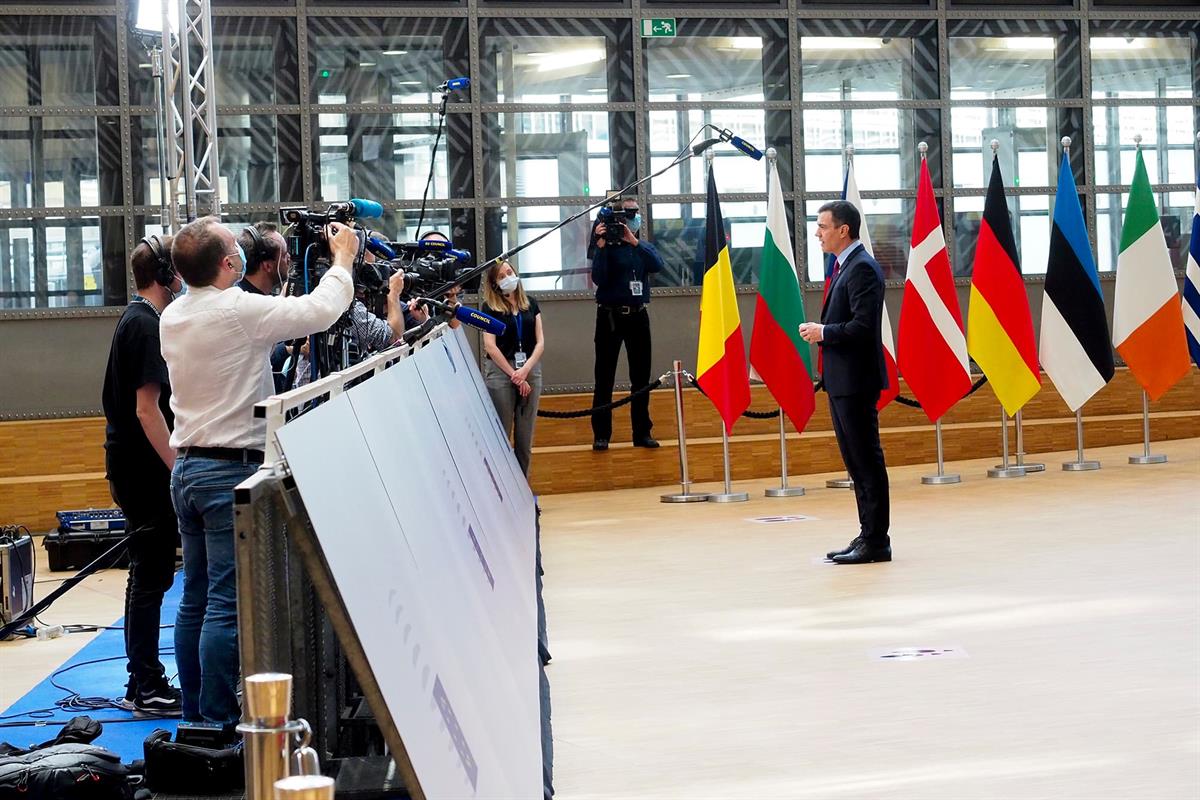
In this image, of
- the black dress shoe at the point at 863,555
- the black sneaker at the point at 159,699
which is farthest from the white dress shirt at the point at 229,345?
the black dress shoe at the point at 863,555

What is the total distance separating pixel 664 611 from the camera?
239 inches

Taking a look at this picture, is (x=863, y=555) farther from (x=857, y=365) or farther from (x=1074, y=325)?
(x=1074, y=325)

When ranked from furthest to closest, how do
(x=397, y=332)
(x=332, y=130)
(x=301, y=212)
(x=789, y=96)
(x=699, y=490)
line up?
(x=789, y=96) → (x=332, y=130) → (x=699, y=490) → (x=397, y=332) → (x=301, y=212)

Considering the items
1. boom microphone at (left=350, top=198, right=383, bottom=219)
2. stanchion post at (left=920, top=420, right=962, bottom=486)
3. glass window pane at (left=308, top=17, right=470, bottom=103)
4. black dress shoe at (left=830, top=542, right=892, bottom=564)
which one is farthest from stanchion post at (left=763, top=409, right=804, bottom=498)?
boom microphone at (left=350, top=198, right=383, bottom=219)

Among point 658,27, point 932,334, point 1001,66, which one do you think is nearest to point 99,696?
point 932,334

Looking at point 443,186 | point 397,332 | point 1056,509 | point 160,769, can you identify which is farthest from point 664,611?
point 443,186

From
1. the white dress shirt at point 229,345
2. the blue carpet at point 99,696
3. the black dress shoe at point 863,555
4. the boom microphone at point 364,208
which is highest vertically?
the boom microphone at point 364,208

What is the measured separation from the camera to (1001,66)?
13.5 meters

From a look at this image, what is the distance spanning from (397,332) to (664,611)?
5.24 feet

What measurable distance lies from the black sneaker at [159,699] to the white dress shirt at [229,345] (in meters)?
1.21

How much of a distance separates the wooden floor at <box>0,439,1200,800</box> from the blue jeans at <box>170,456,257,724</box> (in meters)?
0.92

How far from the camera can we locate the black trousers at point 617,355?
1113cm

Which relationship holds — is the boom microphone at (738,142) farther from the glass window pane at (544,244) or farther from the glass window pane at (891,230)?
the glass window pane at (891,230)

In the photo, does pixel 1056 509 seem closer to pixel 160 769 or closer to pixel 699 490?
pixel 699 490
